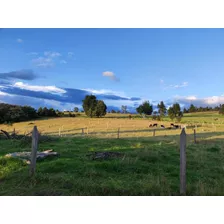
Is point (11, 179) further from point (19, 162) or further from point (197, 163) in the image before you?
point (197, 163)

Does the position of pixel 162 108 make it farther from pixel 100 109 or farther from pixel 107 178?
pixel 107 178

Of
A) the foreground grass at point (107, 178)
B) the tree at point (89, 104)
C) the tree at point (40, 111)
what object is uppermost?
the tree at point (89, 104)

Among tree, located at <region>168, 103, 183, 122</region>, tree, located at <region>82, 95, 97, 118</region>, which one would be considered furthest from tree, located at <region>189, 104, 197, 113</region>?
tree, located at <region>82, 95, 97, 118</region>

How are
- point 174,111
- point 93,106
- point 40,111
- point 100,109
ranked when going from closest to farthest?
point 174,111
point 40,111
point 100,109
point 93,106

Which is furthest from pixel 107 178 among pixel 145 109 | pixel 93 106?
pixel 145 109

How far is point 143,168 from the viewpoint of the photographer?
33.9 feet

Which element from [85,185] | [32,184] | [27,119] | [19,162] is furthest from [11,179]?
[27,119]

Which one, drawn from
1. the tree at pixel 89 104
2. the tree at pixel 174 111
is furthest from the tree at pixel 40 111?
the tree at pixel 174 111

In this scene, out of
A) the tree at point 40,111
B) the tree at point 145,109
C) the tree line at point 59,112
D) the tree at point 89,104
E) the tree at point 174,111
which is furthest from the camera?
the tree at point 145,109

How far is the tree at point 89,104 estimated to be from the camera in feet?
314

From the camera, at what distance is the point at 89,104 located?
9938 centimetres

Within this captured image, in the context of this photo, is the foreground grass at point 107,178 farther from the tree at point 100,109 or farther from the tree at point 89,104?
the tree at point 89,104

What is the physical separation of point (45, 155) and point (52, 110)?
82200 millimetres

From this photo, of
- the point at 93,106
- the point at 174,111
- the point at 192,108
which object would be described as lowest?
the point at 174,111
